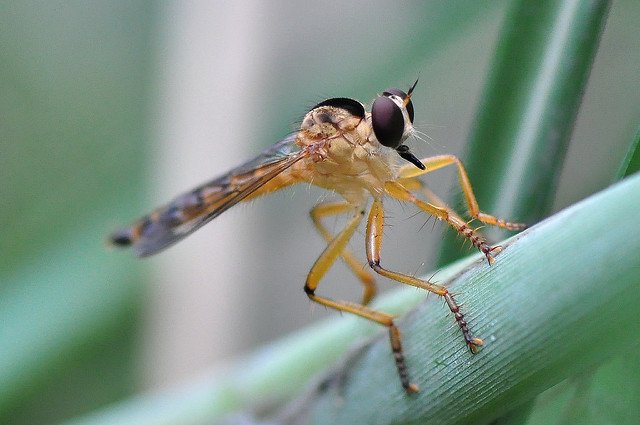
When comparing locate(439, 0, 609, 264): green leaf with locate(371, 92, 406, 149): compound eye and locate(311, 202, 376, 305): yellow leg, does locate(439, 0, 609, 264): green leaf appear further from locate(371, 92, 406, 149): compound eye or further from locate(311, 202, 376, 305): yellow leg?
locate(311, 202, 376, 305): yellow leg

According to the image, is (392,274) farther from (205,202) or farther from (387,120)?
(205,202)

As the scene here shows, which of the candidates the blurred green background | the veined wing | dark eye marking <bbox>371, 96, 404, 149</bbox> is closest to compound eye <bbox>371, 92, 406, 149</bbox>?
dark eye marking <bbox>371, 96, 404, 149</bbox>

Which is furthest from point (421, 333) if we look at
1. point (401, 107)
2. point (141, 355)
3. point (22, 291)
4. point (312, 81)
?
point (141, 355)

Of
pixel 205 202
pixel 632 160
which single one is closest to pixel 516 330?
pixel 632 160

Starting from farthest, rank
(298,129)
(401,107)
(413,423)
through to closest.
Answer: (298,129) → (401,107) → (413,423)

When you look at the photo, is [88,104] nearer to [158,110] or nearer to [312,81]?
[158,110]

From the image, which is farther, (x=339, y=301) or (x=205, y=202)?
(x=205, y=202)

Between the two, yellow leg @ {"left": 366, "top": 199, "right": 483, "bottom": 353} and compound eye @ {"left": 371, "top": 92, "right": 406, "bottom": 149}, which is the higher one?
compound eye @ {"left": 371, "top": 92, "right": 406, "bottom": 149}
